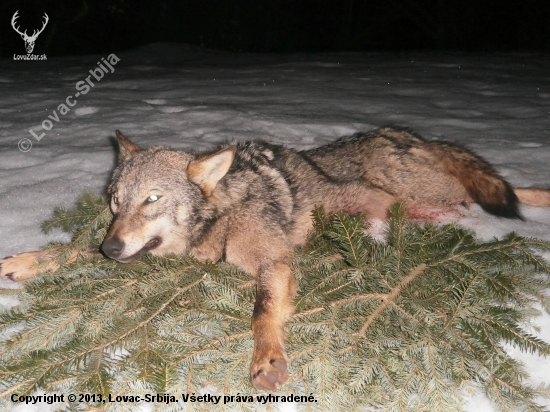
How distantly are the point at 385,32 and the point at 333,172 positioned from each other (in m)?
19.3

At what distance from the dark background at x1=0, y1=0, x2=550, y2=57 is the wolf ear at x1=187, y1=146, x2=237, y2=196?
15436mm

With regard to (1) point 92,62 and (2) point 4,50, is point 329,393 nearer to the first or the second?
(1) point 92,62

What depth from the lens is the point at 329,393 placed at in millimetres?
1914

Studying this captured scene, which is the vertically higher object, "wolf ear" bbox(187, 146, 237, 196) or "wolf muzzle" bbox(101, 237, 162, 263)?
"wolf ear" bbox(187, 146, 237, 196)

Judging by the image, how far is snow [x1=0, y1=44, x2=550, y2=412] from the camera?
4055mm

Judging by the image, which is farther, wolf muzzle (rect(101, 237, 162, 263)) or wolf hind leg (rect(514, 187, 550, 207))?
wolf hind leg (rect(514, 187, 550, 207))

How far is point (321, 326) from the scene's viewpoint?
7.29ft

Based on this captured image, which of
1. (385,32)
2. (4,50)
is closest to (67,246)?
(4,50)

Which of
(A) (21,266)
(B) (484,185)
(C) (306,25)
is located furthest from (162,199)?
(C) (306,25)

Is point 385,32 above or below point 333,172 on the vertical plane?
above

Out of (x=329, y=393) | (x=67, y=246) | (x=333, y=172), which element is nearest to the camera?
(x=329, y=393)

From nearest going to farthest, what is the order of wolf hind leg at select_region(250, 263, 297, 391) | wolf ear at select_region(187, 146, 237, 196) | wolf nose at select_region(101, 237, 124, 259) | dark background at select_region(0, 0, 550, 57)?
wolf hind leg at select_region(250, 263, 297, 391)
wolf nose at select_region(101, 237, 124, 259)
wolf ear at select_region(187, 146, 237, 196)
dark background at select_region(0, 0, 550, 57)

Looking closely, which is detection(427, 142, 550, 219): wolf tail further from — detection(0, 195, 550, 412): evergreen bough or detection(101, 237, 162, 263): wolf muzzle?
detection(101, 237, 162, 263): wolf muzzle

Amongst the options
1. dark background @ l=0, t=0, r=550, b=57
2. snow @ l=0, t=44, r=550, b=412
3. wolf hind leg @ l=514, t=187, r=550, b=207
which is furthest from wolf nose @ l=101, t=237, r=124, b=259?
dark background @ l=0, t=0, r=550, b=57
